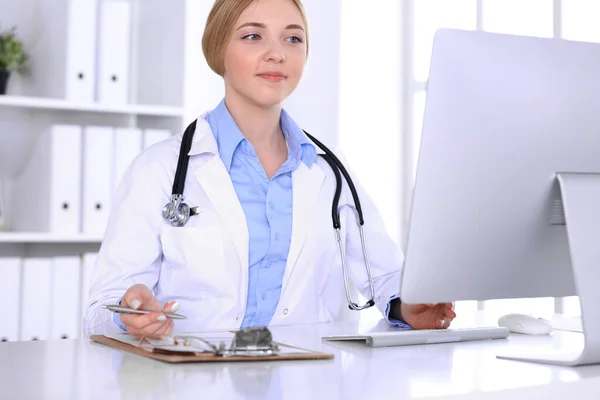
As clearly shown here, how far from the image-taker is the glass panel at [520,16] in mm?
3023

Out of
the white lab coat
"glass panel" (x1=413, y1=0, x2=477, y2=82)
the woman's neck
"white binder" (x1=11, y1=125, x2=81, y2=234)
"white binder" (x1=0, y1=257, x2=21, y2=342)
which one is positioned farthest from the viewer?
"glass panel" (x1=413, y1=0, x2=477, y2=82)

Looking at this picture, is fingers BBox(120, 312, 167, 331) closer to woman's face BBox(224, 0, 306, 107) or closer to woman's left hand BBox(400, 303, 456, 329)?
woman's left hand BBox(400, 303, 456, 329)

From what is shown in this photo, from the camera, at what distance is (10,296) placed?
2.71 metres

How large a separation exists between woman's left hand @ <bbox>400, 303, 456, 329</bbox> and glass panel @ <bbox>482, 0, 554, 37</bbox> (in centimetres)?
157

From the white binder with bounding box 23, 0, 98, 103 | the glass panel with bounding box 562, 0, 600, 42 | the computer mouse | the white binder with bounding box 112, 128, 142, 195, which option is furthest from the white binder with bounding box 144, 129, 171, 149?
the computer mouse

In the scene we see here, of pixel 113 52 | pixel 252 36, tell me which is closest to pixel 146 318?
pixel 252 36

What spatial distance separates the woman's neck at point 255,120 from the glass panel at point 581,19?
4.34 feet

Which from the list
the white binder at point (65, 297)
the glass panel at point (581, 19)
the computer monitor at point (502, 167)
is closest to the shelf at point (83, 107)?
the white binder at point (65, 297)

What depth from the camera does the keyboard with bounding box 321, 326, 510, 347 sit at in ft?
4.47

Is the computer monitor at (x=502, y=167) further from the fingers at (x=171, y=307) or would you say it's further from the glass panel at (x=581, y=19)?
the glass panel at (x=581, y=19)

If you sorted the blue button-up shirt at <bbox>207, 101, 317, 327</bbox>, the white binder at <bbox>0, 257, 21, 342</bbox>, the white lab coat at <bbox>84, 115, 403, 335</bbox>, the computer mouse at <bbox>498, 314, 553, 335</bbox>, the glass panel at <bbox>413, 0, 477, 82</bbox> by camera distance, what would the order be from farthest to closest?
the glass panel at <bbox>413, 0, 477, 82</bbox>
the white binder at <bbox>0, 257, 21, 342</bbox>
the blue button-up shirt at <bbox>207, 101, 317, 327</bbox>
the white lab coat at <bbox>84, 115, 403, 335</bbox>
the computer mouse at <bbox>498, 314, 553, 335</bbox>

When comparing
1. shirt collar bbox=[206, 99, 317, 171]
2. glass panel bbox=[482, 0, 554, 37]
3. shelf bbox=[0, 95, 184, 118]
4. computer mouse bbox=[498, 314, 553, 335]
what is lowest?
computer mouse bbox=[498, 314, 553, 335]

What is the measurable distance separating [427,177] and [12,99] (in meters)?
2.06

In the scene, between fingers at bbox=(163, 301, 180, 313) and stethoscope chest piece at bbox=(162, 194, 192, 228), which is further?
stethoscope chest piece at bbox=(162, 194, 192, 228)
